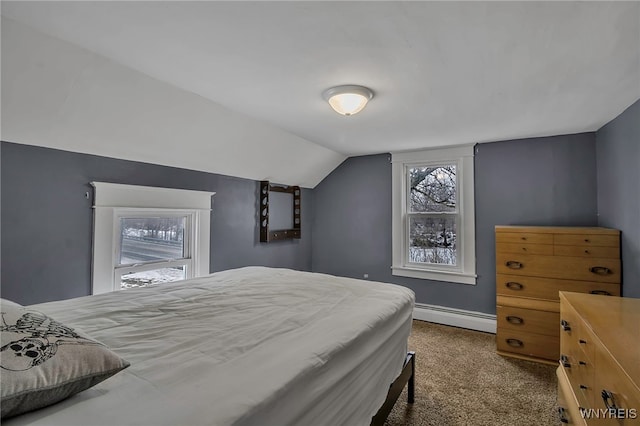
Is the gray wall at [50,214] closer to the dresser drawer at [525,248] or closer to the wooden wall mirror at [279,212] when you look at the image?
the wooden wall mirror at [279,212]

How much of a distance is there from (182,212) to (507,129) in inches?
135

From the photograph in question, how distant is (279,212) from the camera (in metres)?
4.37

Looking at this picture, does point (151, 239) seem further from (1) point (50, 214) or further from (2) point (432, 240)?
(2) point (432, 240)

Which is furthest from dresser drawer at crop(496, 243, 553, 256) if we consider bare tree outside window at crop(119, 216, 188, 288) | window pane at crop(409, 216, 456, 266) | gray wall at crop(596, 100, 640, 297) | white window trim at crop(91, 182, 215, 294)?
bare tree outside window at crop(119, 216, 188, 288)

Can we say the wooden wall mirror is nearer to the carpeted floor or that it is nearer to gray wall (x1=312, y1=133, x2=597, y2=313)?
gray wall (x1=312, y1=133, x2=597, y2=313)

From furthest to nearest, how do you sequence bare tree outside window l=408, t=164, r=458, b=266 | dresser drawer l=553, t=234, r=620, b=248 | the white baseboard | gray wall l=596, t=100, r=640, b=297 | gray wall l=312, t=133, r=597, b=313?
bare tree outside window l=408, t=164, r=458, b=266, the white baseboard, gray wall l=312, t=133, r=597, b=313, dresser drawer l=553, t=234, r=620, b=248, gray wall l=596, t=100, r=640, b=297

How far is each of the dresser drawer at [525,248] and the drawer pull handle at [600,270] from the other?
32 cm

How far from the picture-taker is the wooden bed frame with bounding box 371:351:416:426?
5.15 ft

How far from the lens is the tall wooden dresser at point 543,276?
8.64ft

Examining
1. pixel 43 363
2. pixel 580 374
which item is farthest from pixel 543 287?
pixel 43 363

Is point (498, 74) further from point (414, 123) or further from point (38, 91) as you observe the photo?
point (38, 91)

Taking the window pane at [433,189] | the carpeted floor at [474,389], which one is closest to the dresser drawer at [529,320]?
the carpeted floor at [474,389]

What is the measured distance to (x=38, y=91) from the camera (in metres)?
1.83

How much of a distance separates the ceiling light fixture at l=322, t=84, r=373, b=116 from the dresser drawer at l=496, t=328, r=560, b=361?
2594mm
